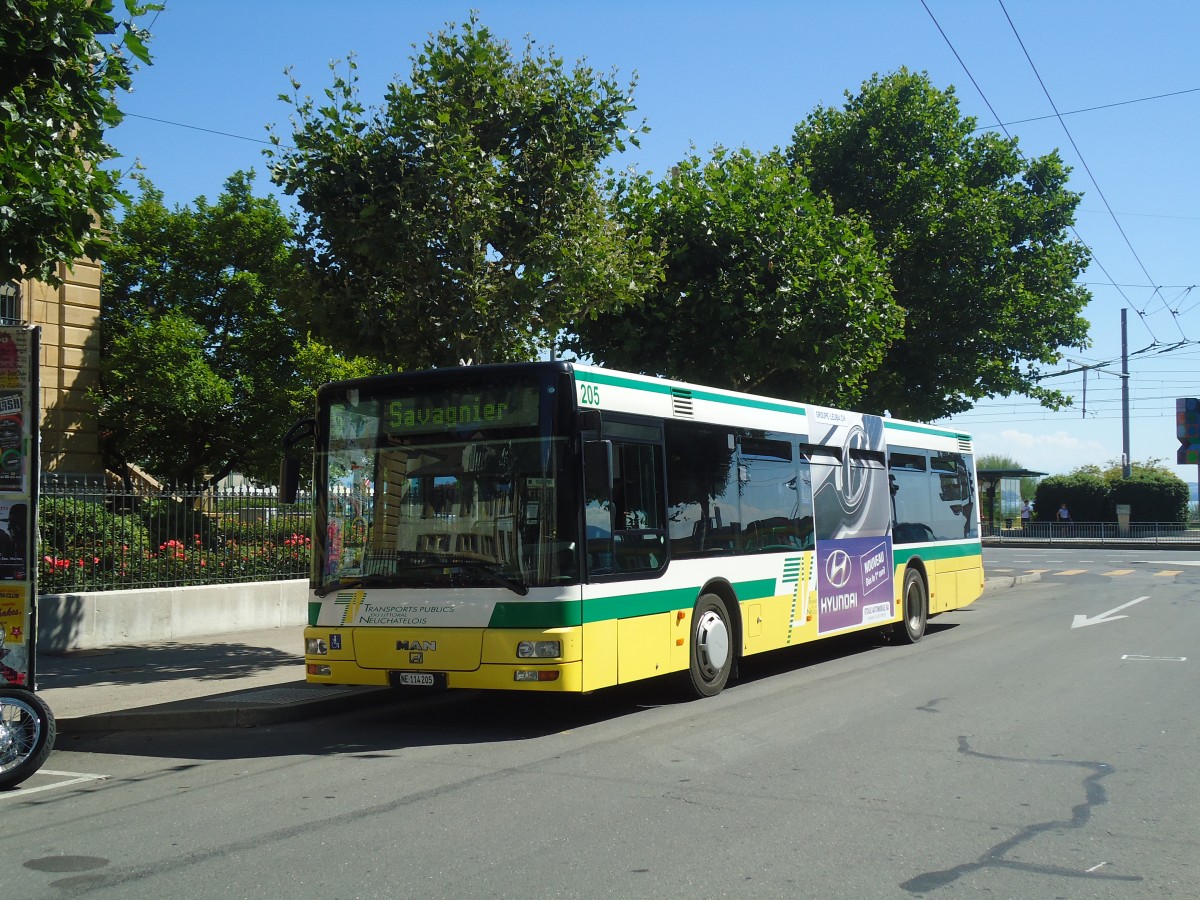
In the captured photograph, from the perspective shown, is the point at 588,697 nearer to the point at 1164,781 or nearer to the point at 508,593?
the point at 508,593

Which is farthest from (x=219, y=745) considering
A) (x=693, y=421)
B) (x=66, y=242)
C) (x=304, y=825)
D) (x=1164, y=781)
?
(x=1164, y=781)

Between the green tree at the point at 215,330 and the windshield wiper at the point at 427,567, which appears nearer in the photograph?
the windshield wiper at the point at 427,567

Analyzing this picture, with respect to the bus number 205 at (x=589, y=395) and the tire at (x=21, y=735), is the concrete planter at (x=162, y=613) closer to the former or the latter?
the tire at (x=21, y=735)

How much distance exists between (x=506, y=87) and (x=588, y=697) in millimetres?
6581

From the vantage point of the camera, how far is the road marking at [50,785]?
290 inches

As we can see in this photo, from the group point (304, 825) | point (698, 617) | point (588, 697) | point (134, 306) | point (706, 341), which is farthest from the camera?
point (134, 306)

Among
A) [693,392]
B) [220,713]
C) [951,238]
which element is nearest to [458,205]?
[693,392]

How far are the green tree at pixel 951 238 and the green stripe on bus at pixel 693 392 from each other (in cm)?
1308

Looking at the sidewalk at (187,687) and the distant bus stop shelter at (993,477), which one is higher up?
the distant bus stop shelter at (993,477)

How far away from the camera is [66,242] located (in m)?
8.85

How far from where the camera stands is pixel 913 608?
615 inches

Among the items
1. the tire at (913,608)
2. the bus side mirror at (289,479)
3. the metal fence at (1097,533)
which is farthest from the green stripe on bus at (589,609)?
the metal fence at (1097,533)

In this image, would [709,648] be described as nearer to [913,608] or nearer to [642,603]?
[642,603]

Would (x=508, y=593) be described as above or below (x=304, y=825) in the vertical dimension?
Answer: above
